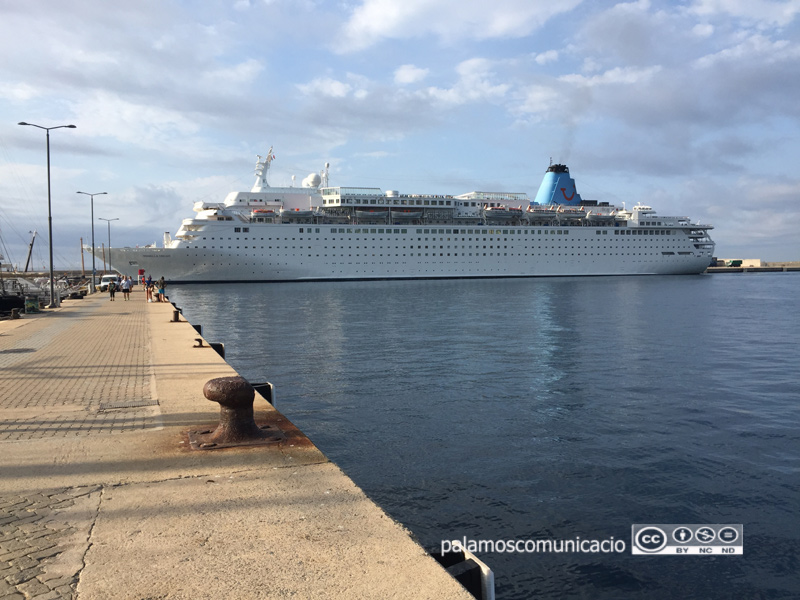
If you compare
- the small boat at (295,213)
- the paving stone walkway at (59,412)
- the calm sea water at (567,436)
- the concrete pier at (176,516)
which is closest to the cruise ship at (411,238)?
the small boat at (295,213)

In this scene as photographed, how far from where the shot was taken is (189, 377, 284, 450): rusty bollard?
537 cm

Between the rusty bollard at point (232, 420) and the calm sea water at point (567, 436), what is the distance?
184 centimetres

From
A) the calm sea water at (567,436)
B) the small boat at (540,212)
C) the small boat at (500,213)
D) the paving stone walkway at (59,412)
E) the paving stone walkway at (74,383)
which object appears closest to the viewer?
the paving stone walkway at (59,412)

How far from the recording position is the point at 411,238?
64750 mm

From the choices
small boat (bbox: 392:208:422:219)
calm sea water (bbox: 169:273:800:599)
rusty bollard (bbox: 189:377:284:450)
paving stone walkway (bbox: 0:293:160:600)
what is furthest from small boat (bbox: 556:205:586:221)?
rusty bollard (bbox: 189:377:284:450)

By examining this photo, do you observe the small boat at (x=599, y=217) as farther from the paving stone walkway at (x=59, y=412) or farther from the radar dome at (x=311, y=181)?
the paving stone walkway at (x=59, y=412)

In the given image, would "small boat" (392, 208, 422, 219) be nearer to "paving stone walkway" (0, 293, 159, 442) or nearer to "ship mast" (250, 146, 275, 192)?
"ship mast" (250, 146, 275, 192)

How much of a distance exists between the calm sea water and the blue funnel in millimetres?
55352

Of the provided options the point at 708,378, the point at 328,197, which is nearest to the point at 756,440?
the point at 708,378

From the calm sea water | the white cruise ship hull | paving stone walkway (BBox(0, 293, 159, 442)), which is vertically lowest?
the calm sea water

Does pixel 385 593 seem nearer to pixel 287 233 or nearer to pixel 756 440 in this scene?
pixel 756 440

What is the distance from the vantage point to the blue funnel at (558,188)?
74.9m

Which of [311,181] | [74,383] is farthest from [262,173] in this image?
[74,383]

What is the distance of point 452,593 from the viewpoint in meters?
2.98
